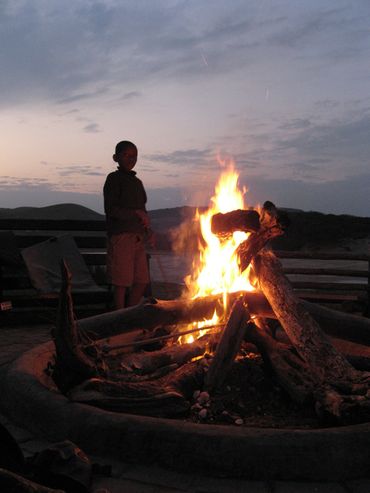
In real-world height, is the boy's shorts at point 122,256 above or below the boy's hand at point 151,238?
below

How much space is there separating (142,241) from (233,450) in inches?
151

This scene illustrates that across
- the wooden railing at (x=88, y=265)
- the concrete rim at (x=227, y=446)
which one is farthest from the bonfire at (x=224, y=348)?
the wooden railing at (x=88, y=265)

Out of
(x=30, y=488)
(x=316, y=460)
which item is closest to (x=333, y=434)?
(x=316, y=460)

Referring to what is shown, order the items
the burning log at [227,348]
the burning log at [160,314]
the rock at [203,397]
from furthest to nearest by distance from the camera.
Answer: the burning log at [160,314] → the burning log at [227,348] → the rock at [203,397]

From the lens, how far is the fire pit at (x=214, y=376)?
8.64 feet

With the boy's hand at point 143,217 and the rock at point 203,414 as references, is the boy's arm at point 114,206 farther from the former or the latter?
the rock at point 203,414

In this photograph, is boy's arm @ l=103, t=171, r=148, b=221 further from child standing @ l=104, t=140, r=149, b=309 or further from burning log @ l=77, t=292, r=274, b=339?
burning log @ l=77, t=292, r=274, b=339

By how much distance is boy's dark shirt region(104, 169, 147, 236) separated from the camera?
5.96 m

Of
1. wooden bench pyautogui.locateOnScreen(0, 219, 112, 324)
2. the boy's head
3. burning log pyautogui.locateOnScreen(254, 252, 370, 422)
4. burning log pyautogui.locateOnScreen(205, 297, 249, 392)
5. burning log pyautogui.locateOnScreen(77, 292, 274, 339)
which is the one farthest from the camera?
wooden bench pyautogui.locateOnScreen(0, 219, 112, 324)

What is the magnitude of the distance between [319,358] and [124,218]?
9.90 feet

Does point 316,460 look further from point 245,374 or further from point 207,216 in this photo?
point 207,216

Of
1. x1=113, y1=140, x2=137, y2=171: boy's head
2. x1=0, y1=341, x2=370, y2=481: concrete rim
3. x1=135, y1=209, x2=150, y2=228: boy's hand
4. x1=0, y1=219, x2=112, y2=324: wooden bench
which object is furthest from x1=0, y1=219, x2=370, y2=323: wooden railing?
x1=0, y1=341, x2=370, y2=481: concrete rim

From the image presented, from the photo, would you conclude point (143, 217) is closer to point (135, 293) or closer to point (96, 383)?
point (135, 293)

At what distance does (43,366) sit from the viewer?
3.99 metres
